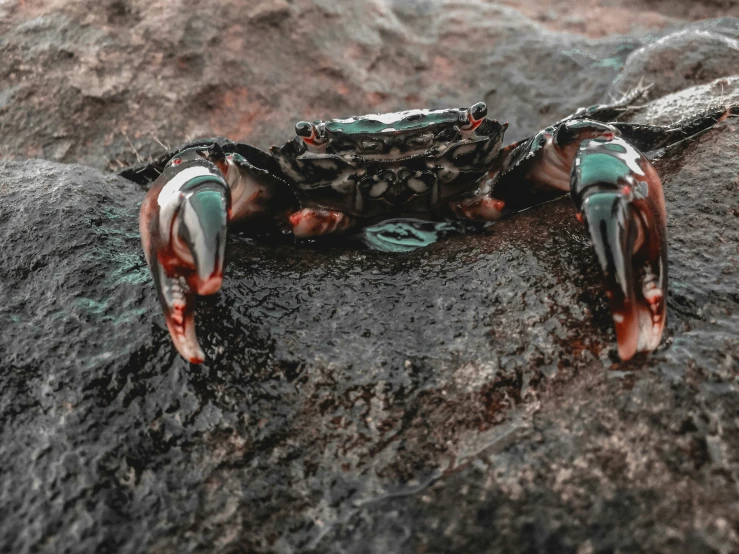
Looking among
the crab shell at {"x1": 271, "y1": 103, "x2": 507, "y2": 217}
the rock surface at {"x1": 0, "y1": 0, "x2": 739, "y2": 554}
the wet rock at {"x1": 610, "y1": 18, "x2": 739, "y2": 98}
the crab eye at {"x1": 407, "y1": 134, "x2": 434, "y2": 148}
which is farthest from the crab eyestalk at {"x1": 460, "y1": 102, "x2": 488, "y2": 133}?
the wet rock at {"x1": 610, "y1": 18, "x2": 739, "y2": 98}

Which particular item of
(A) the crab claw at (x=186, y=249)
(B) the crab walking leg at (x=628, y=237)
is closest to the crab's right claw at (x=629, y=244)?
(B) the crab walking leg at (x=628, y=237)

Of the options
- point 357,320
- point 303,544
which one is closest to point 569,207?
point 357,320

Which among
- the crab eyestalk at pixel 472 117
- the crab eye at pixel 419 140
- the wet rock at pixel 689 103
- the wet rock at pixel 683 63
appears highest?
the crab eyestalk at pixel 472 117

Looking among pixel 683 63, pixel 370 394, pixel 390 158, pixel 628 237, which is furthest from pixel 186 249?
pixel 683 63

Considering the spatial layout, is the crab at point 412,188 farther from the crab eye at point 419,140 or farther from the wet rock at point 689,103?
the wet rock at point 689,103

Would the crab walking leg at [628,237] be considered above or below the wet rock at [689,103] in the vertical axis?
above

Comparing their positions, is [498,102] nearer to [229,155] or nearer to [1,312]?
[229,155]

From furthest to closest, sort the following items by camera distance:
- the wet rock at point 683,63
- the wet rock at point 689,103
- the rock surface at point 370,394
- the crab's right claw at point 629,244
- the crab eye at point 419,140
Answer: the wet rock at point 683,63
the wet rock at point 689,103
the crab eye at point 419,140
the crab's right claw at point 629,244
the rock surface at point 370,394

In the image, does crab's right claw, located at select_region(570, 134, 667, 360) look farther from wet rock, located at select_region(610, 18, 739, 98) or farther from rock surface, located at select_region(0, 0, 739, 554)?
wet rock, located at select_region(610, 18, 739, 98)

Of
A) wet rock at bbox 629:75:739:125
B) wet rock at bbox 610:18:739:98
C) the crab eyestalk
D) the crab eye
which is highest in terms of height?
the crab eyestalk
